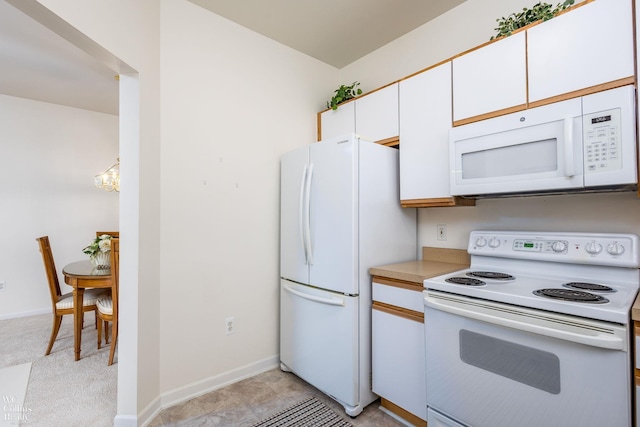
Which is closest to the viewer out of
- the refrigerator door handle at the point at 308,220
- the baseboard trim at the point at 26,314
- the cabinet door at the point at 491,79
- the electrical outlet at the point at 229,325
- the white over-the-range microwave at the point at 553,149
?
the white over-the-range microwave at the point at 553,149

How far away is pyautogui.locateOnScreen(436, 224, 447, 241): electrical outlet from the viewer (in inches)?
86.7

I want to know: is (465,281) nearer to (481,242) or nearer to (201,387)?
(481,242)

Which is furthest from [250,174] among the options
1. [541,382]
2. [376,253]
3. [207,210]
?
[541,382]

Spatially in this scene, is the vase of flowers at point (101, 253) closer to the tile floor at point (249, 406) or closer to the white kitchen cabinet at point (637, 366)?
the tile floor at point (249, 406)

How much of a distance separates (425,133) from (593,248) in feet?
3.56

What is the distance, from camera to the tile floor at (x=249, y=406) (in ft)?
5.95

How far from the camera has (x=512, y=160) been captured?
1.59m

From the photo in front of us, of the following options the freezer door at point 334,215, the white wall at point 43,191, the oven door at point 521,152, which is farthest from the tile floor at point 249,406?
the white wall at point 43,191

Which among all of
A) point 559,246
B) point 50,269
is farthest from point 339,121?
point 50,269

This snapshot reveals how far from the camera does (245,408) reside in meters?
1.95

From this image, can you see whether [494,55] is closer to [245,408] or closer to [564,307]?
[564,307]

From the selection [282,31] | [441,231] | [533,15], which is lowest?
[441,231]

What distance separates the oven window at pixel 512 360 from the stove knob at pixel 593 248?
25.5 inches

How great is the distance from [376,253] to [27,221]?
4.46 metres
